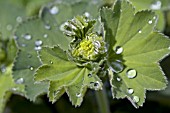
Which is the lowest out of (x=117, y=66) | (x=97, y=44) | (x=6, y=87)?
(x=6, y=87)

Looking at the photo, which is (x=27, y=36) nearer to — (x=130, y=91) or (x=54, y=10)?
(x=54, y=10)

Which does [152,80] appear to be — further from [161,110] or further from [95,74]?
[161,110]

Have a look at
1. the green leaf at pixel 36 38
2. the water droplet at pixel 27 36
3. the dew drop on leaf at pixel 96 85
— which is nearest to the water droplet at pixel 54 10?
the green leaf at pixel 36 38

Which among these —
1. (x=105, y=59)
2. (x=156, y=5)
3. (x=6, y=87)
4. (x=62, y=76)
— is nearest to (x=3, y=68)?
(x=6, y=87)

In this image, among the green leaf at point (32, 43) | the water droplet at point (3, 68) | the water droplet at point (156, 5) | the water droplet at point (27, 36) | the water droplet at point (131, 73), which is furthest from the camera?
the water droplet at point (156, 5)

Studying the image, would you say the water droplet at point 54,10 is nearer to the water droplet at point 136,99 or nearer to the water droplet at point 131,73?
the water droplet at point 131,73

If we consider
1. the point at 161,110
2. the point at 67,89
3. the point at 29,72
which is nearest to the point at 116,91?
the point at 67,89

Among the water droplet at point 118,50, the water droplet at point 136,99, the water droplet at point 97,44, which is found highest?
the water droplet at point 97,44

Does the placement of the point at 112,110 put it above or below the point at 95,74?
below
